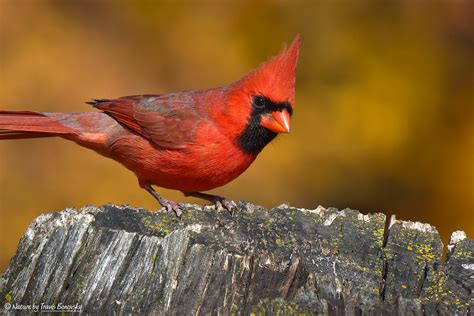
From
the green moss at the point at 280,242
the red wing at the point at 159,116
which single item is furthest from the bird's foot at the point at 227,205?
the red wing at the point at 159,116

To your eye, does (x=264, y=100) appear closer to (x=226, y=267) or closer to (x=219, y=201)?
(x=219, y=201)

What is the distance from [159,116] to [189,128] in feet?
0.87

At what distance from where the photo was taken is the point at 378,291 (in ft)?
7.68

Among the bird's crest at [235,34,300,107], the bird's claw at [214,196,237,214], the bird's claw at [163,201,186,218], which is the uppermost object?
the bird's crest at [235,34,300,107]

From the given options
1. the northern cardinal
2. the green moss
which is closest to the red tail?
the northern cardinal

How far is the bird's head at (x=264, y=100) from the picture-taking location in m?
3.24

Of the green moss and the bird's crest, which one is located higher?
the bird's crest

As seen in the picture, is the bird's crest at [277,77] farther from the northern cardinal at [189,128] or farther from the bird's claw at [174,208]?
the bird's claw at [174,208]

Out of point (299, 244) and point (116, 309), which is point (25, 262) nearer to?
point (116, 309)

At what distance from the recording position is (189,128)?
11.4ft

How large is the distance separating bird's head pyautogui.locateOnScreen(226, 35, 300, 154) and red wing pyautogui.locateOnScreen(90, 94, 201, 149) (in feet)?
0.73

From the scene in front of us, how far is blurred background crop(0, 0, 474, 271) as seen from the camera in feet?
13.6

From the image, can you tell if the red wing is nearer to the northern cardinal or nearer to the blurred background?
the northern cardinal

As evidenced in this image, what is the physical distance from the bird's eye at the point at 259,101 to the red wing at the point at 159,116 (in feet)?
0.97
